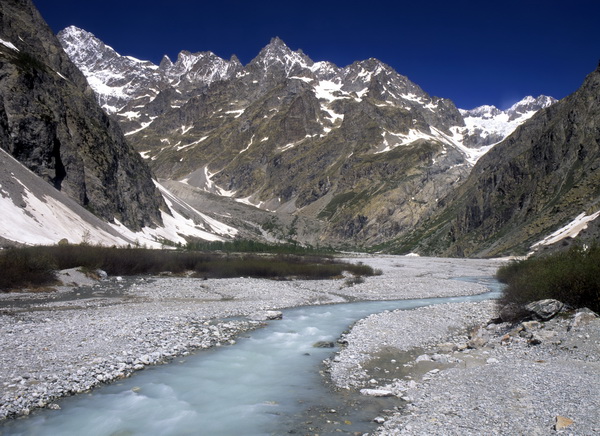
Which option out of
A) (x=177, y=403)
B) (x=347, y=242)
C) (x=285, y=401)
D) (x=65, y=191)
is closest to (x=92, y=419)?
(x=177, y=403)

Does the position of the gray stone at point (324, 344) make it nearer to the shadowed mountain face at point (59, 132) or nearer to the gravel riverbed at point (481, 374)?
the gravel riverbed at point (481, 374)

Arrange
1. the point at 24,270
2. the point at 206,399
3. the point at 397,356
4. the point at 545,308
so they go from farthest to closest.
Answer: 1. the point at 24,270
2. the point at 545,308
3. the point at 397,356
4. the point at 206,399

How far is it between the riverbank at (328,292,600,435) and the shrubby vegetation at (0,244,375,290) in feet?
94.2

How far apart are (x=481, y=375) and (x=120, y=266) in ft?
162

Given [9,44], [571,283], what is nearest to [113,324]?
[571,283]

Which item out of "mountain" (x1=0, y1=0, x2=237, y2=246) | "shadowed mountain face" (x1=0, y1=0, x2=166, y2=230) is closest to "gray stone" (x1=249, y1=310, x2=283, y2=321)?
"mountain" (x1=0, y1=0, x2=237, y2=246)

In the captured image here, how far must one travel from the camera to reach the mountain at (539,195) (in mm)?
81500

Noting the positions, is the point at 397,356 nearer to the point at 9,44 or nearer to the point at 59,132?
the point at 59,132

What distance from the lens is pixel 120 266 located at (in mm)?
54531

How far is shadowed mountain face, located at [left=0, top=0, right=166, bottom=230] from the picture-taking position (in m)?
81.8

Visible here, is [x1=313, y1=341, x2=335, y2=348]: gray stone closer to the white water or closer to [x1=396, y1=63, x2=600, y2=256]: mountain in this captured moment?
the white water

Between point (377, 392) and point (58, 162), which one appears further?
point (58, 162)

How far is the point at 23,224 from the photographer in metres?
57.3

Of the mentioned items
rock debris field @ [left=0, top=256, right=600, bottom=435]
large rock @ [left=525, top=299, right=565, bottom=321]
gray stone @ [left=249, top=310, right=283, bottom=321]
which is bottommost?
gray stone @ [left=249, top=310, right=283, bottom=321]
